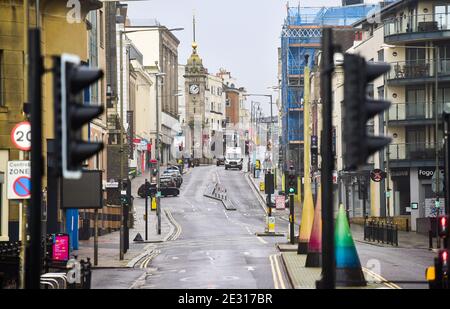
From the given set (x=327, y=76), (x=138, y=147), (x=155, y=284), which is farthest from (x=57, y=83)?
(x=138, y=147)

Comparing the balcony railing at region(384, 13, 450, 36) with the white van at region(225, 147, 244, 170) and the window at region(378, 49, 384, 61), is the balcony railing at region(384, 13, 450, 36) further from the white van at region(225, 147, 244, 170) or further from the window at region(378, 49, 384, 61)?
the white van at region(225, 147, 244, 170)

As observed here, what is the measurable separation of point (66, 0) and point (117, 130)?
124 feet

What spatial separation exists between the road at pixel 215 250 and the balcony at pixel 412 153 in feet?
35.2

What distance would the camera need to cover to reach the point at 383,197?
7588 cm

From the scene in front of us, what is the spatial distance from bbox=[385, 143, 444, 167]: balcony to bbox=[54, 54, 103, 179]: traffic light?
2402 inches

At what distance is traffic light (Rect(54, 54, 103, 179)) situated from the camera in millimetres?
11562

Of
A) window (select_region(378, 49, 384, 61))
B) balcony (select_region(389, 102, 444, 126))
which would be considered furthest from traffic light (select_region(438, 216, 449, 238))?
window (select_region(378, 49, 384, 61))

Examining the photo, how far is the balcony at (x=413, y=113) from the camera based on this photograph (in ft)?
234

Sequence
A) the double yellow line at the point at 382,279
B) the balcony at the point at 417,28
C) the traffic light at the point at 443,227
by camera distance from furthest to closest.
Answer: the balcony at the point at 417,28
the double yellow line at the point at 382,279
the traffic light at the point at 443,227

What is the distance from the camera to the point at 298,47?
109 m

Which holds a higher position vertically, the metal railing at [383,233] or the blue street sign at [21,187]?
the blue street sign at [21,187]

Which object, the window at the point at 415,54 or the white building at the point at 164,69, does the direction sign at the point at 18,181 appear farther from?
the white building at the point at 164,69

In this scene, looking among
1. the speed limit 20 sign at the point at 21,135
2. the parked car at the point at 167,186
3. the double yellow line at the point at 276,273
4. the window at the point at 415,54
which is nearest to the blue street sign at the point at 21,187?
the speed limit 20 sign at the point at 21,135
